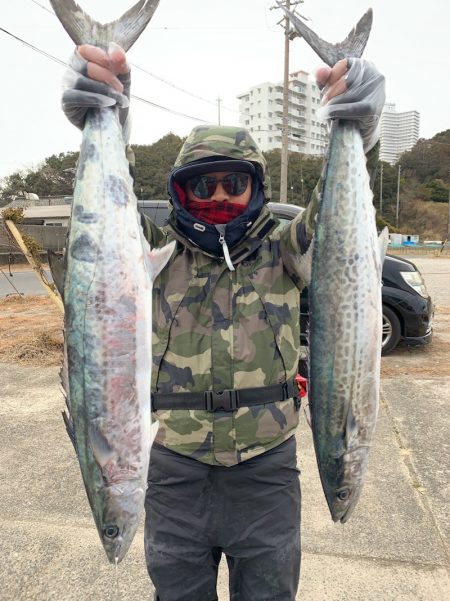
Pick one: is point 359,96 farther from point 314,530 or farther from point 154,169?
point 154,169

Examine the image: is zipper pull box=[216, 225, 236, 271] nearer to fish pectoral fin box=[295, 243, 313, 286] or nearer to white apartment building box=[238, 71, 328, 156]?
fish pectoral fin box=[295, 243, 313, 286]

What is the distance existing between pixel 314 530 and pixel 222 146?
2.45 meters

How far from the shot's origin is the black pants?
75.6 inches

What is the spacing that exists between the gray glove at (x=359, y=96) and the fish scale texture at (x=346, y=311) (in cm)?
9

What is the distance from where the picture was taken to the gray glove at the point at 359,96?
5.52 feet

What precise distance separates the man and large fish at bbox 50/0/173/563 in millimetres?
292

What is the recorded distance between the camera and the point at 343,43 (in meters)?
1.83

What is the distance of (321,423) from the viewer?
72.2 inches

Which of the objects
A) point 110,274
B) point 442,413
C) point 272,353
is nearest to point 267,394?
point 272,353

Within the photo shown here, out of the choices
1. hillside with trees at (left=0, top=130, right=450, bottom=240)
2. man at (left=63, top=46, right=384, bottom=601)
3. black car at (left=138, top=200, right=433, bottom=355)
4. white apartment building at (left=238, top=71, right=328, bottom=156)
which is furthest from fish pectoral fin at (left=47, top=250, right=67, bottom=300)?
white apartment building at (left=238, top=71, right=328, bottom=156)

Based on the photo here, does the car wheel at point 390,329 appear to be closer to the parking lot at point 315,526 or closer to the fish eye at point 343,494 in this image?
the parking lot at point 315,526

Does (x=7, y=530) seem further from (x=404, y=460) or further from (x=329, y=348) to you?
(x=404, y=460)

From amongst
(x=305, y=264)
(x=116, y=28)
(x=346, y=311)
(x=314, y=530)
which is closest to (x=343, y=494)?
(x=346, y=311)

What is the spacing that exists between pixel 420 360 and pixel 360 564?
456 centimetres
